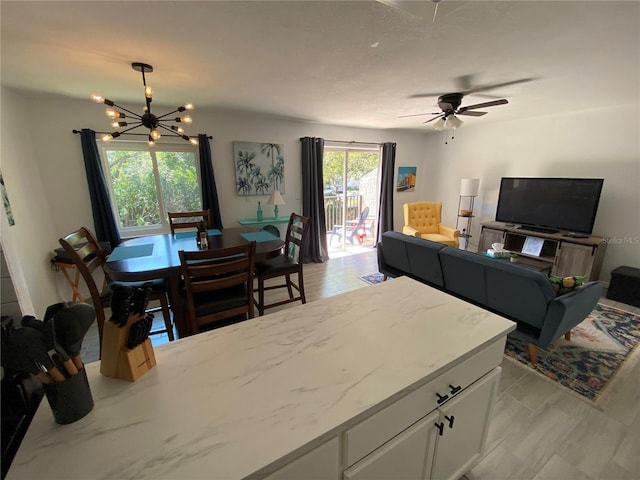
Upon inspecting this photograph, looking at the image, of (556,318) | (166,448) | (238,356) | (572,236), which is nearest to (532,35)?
(556,318)

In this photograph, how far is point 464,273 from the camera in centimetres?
228

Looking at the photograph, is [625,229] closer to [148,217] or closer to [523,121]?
[523,121]

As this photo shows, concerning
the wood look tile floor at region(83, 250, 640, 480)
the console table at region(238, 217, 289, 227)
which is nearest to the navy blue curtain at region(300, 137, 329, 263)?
the console table at region(238, 217, 289, 227)

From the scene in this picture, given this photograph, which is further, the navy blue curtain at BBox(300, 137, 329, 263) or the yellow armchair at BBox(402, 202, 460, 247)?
the yellow armchair at BBox(402, 202, 460, 247)

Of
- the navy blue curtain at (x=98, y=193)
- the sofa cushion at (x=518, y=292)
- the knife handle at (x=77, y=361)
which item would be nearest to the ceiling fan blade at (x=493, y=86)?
the sofa cushion at (x=518, y=292)

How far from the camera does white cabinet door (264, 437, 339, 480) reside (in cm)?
62

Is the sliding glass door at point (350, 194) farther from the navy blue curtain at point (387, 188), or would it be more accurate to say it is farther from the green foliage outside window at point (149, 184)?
the green foliage outside window at point (149, 184)

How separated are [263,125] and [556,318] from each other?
12.8ft

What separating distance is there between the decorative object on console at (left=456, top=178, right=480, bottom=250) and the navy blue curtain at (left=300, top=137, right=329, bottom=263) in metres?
2.51

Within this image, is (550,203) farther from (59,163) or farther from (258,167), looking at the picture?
(59,163)

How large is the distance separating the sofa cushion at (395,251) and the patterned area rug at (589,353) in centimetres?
119

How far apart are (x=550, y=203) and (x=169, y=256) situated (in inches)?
→ 191

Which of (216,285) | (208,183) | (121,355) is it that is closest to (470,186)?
(208,183)

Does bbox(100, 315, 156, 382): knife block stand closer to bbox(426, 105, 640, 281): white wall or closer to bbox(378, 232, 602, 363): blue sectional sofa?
bbox(378, 232, 602, 363): blue sectional sofa
